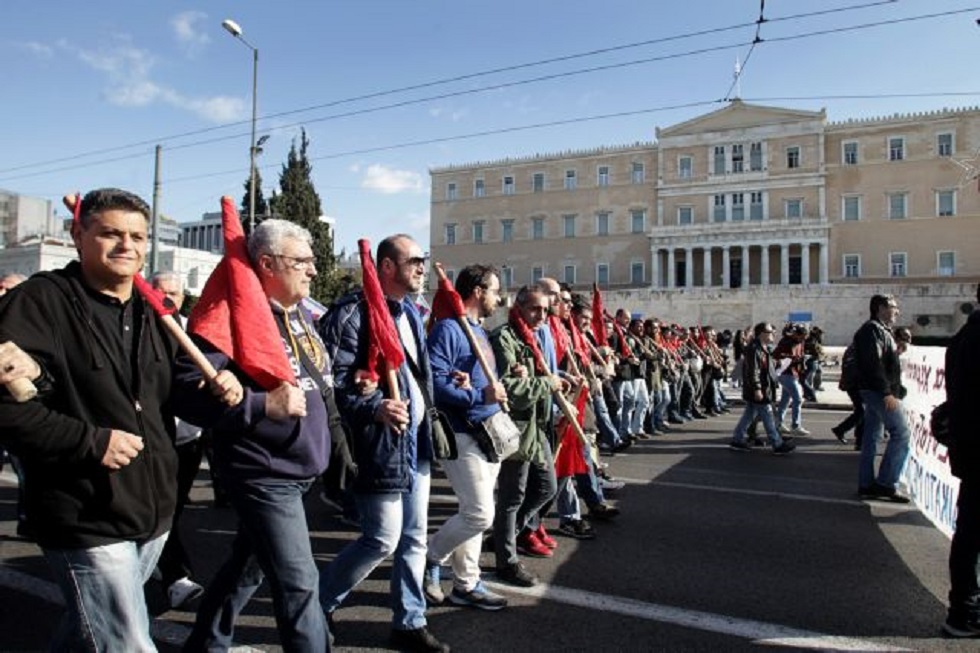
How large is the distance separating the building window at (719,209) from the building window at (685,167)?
3296 mm

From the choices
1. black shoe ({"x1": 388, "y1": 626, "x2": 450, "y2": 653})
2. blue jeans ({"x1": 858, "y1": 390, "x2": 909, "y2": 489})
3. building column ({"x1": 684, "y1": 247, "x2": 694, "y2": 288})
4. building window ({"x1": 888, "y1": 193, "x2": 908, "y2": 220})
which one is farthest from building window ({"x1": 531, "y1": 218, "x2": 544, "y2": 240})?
black shoe ({"x1": 388, "y1": 626, "x2": 450, "y2": 653})

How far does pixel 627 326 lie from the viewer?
1220cm

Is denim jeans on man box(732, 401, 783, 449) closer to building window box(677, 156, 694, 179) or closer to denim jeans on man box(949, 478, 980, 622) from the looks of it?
denim jeans on man box(949, 478, 980, 622)

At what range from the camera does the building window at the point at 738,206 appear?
61844 millimetres

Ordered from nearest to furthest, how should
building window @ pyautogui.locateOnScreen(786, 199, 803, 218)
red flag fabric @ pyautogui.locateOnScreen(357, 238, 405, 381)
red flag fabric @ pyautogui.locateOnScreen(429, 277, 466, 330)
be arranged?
red flag fabric @ pyautogui.locateOnScreen(357, 238, 405, 381) < red flag fabric @ pyautogui.locateOnScreen(429, 277, 466, 330) < building window @ pyautogui.locateOnScreen(786, 199, 803, 218)

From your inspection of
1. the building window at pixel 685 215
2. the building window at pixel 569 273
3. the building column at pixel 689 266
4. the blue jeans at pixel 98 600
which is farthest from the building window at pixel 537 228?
the blue jeans at pixel 98 600

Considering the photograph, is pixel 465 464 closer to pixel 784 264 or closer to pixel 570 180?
pixel 784 264

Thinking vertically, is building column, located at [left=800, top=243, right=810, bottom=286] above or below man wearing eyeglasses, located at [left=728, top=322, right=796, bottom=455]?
above

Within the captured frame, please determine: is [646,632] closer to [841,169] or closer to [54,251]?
[841,169]

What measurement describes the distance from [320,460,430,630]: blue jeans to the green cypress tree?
114ft

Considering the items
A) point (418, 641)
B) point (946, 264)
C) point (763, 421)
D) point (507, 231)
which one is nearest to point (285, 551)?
point (418, 641)

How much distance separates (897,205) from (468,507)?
6474 cm

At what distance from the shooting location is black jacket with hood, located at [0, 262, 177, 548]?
6.97ft

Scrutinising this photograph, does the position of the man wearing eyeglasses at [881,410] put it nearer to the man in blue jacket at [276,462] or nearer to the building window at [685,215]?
the man in blue jacket at [276,462]
